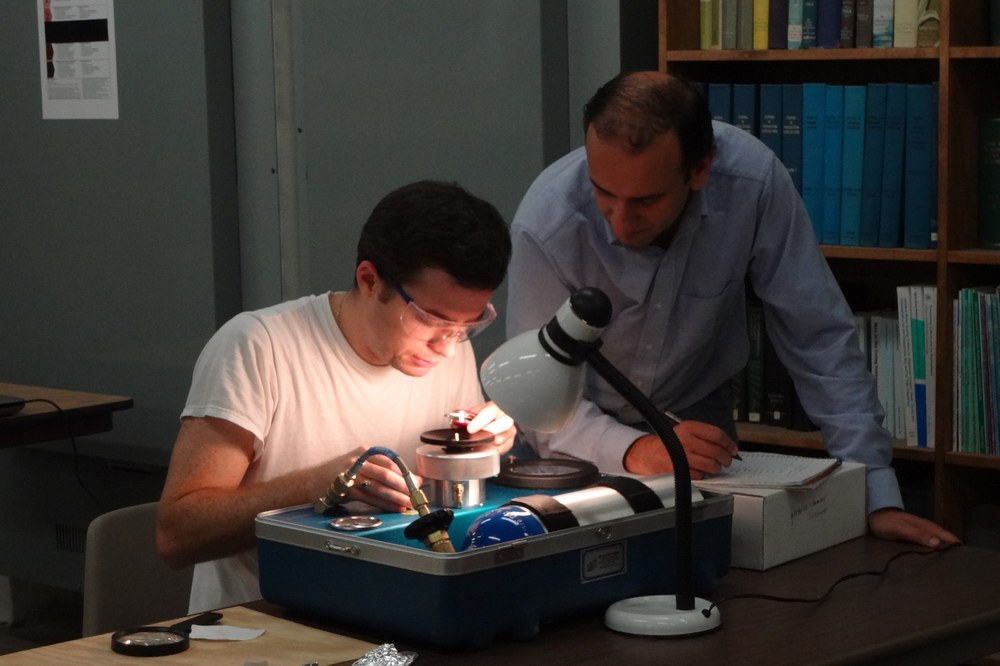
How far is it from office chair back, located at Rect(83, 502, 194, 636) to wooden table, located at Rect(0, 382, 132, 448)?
133 centimetres

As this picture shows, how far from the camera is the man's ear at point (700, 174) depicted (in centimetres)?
226

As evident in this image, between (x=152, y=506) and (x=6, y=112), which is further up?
Answer: (x=6, y=112)

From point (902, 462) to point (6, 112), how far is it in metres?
2.72

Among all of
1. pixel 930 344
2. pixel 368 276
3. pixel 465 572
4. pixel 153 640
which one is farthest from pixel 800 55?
pixel 153 640

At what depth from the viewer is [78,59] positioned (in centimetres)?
414

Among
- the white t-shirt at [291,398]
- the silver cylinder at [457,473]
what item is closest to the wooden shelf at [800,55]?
the white t-shirt at [291,398]

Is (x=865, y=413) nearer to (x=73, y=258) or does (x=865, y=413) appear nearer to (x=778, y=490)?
(x=778, y=490)

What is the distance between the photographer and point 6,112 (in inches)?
170

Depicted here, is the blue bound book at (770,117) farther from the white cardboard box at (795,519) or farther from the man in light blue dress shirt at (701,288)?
the white cardboard box at (795,519)

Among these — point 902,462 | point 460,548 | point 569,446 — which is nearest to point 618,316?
point 569,446

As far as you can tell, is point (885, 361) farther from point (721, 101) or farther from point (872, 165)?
point (721, 101)

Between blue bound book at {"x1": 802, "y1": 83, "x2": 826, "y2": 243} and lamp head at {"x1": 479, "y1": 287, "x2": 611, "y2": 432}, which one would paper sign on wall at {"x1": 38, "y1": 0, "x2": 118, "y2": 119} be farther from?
lamp head at {"x1": 479, "y1": 287, "x2": 611, "y2": 432}

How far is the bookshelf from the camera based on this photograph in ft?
9.91

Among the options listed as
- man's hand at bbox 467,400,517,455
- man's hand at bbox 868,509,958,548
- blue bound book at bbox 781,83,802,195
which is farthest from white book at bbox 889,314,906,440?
man's hand at bbox 467,400,517,455
